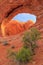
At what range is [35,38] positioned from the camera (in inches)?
279

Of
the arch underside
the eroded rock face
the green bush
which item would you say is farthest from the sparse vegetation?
the eroded rock face

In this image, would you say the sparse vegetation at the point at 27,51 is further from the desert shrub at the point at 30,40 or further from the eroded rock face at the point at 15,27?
the eroded rock face at the point at 15,27

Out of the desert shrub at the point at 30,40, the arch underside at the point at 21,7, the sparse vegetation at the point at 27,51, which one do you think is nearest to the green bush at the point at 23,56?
the sparse vegetation at the point at 27,51

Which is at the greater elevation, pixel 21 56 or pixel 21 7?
pixel 21 7

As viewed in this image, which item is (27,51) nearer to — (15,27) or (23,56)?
(23,56)

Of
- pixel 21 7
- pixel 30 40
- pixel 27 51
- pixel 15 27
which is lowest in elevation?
pixel 27 51

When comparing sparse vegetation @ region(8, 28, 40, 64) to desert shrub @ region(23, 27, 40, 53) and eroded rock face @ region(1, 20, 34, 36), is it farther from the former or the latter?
eroded rock face @ region(1, 20, 34, 36)

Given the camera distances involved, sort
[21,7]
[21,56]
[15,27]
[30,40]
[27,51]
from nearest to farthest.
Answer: [21,56] → [27,51] → [30,40] → [21,7] → [15,27]

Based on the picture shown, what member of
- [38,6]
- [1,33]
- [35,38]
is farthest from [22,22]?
[35,38]

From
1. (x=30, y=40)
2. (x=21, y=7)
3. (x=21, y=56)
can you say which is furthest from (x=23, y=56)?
(x=21, y=7)

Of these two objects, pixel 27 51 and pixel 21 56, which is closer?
pixel 21 56

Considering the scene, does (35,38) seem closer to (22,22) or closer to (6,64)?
(6,64)

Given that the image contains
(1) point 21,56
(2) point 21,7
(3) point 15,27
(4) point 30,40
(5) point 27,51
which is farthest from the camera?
(3) point 15,27

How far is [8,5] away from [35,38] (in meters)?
5.76
